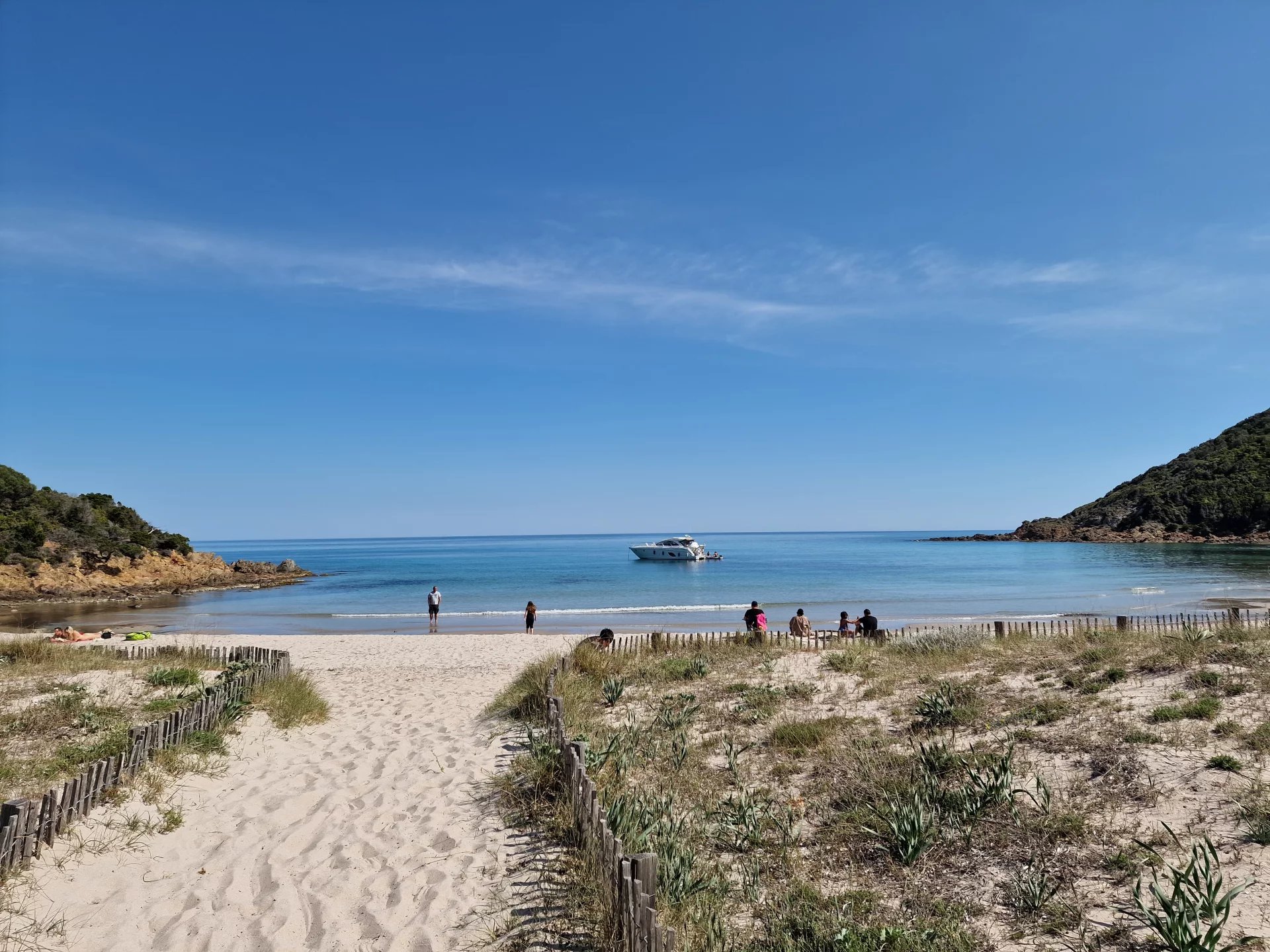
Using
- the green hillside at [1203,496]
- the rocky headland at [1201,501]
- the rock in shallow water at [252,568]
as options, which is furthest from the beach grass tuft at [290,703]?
the green hillside at [1203,496]

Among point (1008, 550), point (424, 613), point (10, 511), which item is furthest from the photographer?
point (1008, 550)

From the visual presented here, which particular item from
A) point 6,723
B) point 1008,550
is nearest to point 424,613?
point 6,723

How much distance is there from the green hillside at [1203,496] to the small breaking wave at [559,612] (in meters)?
91.5

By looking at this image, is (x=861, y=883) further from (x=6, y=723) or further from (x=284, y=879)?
(x=6, y=723)

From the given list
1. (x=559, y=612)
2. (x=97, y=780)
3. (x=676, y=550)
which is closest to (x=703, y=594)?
(x=559, y=612)

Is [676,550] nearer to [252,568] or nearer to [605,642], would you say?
[252,568]

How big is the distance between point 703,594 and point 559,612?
14.6m

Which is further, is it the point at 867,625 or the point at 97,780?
the point at 867,625

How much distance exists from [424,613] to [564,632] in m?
13.3

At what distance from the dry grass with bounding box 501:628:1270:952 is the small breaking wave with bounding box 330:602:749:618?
2889 cm

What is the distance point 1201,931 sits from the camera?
444cm

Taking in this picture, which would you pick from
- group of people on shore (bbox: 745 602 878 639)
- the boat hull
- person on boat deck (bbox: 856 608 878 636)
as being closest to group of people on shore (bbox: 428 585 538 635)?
group of people on shore (bbox: 745 602 878 639)

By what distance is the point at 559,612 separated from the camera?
135 feet

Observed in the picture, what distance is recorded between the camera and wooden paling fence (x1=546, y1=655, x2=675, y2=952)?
4.00 metres
